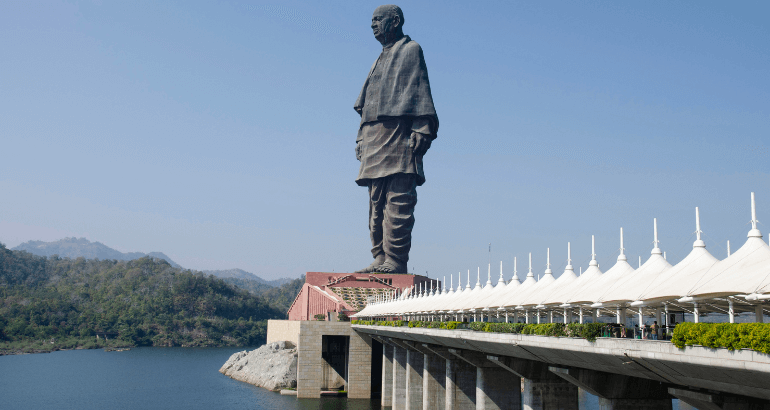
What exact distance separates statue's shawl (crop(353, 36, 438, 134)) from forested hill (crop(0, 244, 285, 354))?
247 ft

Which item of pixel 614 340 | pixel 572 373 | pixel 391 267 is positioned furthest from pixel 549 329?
pixel 391 267

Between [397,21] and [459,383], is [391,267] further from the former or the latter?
[459,383]

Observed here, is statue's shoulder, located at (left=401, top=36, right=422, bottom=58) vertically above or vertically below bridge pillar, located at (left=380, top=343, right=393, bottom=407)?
above

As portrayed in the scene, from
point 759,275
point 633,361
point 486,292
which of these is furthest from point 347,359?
point 759,275

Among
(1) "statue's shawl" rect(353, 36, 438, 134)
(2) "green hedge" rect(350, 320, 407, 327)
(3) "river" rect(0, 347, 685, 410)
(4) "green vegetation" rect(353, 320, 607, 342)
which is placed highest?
(1) "statue's shawl" rect(353, 36, 438, 134)

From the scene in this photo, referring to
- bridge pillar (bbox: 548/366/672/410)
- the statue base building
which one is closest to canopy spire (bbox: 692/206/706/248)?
bridge pillar (bbox: 548/366/672/410)

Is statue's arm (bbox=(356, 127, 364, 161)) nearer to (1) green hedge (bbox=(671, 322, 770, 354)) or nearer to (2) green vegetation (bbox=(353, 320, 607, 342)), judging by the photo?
(2) green vegetation (bbox=(353, 320, 607, 342))

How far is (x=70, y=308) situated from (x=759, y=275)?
149421mm

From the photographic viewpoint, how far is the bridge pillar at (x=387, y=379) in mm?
59094

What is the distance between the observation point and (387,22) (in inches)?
3620

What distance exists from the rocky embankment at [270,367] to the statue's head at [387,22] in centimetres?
4104

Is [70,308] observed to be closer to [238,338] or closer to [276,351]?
[238,338]

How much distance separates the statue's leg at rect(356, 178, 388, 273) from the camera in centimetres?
9162

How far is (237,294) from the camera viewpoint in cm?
16800
